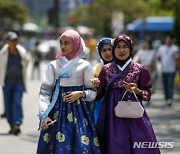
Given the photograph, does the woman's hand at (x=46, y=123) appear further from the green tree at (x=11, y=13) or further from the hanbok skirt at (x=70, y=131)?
the green tree at (x=11, y=13)

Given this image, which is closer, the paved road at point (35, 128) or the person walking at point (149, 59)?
the paved road at point (35, 128)

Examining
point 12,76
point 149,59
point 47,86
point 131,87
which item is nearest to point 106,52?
point 47,86

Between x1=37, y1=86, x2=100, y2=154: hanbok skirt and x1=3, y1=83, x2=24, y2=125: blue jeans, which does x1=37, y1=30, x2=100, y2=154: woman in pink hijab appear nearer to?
x1=37, y1=86, x2=100, y2=154: hanbok skirt

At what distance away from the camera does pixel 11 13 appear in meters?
74.2

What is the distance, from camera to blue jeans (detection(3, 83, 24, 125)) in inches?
490

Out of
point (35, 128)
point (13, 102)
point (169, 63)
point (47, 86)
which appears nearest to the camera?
point (47, 86)

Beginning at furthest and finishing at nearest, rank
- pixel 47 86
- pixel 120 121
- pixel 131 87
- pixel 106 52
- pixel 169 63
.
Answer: pixel 169 63
pixel 106 52
pixel 47 86
pixel 120 121
pixel 131 87

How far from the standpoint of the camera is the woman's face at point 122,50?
22.8 ft

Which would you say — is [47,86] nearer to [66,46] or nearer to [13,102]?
[66,46]

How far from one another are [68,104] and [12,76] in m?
5.64

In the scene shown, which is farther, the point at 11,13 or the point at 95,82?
the point at 11,13

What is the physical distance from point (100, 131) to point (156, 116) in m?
8.10

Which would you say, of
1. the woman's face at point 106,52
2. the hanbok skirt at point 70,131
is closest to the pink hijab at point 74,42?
the hanbok skirt at point 70,131

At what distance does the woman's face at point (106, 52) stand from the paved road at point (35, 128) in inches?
82.7
